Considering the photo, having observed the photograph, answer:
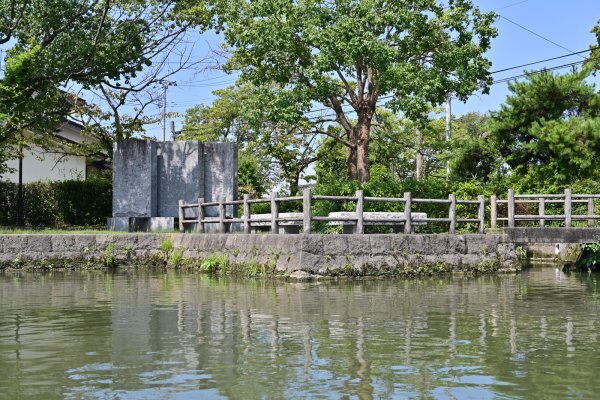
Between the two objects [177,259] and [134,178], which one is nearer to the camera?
[177,259]

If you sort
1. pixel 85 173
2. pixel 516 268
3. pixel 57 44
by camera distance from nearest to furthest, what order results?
pixel 516 268, pixel 57 44, pixel 85 173

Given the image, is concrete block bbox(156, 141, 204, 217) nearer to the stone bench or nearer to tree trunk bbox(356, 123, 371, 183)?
tree trunk bbox(356, 123, 371, 183)

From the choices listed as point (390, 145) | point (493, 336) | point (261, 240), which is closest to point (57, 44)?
point (261, 240)

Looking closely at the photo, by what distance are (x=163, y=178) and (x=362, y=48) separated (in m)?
7.69

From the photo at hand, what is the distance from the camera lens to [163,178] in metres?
25.2

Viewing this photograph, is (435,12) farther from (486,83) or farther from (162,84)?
(162,84)

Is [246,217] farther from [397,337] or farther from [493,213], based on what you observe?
[397,337]

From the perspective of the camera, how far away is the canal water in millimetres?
6148

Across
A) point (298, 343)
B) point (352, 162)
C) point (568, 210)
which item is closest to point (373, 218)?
point (568, 210)

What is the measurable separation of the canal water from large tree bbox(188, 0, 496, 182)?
39.9 ft

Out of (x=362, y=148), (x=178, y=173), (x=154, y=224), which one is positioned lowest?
(x=154, y=224)

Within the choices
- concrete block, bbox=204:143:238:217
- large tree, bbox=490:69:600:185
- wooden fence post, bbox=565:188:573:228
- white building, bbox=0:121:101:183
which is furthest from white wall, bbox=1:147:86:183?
wooden fence post, bbox=565:188:573:228

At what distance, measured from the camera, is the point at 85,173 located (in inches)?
1549

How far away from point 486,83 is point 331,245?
594 inches
